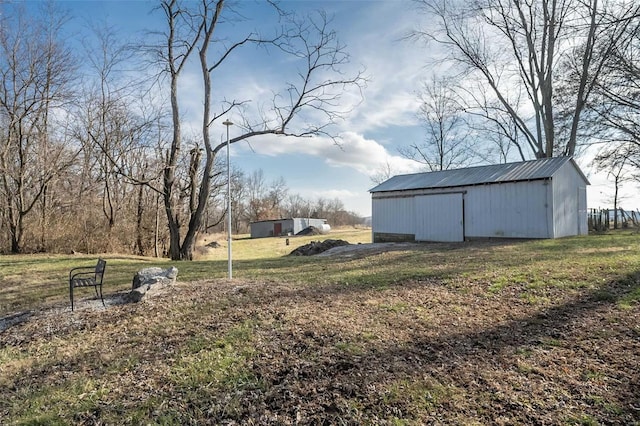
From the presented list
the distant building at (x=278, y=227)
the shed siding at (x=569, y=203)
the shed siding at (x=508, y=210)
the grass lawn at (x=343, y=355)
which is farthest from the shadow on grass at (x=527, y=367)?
the distant building at (x=278, y=227)

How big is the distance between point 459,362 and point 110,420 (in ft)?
9.35

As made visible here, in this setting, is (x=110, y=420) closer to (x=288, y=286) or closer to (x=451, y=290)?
(x=288, y=286)

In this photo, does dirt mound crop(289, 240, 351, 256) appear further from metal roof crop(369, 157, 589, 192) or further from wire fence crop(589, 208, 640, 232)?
wire fence crop(589, 208, 640, 232)

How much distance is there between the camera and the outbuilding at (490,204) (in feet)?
42.5

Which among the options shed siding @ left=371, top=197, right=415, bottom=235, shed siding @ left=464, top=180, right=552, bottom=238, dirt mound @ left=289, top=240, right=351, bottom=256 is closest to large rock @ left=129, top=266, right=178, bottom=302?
dirt mound @ left=289, top=240, right=351, bottom=256

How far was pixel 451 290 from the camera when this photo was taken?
18.3 feet

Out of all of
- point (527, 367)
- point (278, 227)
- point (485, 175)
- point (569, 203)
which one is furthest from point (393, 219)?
point (278, 227)

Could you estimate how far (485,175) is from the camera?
14820 mm

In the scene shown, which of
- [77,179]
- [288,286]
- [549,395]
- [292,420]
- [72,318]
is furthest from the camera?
[77,179]

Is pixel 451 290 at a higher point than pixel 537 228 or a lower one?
lower

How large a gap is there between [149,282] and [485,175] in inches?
531

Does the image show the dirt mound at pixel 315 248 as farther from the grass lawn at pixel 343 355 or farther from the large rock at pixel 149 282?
the grass lawn at pixel 343 355

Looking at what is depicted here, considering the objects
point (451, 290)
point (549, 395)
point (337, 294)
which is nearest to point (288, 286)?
point (337, 294)

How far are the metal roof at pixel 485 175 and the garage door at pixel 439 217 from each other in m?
0.59
